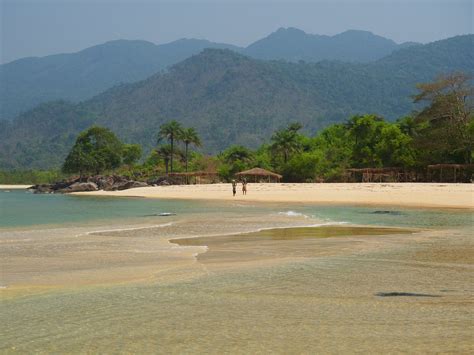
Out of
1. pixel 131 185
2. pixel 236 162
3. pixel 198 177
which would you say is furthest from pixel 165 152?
pixel 236 162

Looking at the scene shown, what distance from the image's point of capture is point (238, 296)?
29.5ft

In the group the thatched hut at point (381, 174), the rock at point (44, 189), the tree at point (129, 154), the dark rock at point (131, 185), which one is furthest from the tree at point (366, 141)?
the tree at point (129, 154)

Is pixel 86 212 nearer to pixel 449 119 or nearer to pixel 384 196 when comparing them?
pixel 384 196

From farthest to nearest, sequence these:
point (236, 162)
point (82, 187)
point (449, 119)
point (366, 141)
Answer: point (82, 187) < point (236, 162) < point (366, 141) < point (449, 119)

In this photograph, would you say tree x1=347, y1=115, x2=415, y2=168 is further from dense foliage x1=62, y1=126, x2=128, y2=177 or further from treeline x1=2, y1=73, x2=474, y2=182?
dense foliage x1=62, y1=126, x2=128, y2=177

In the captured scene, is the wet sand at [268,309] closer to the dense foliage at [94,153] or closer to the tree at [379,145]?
the tree at [379,145]

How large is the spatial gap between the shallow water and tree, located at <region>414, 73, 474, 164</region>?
5452 cm

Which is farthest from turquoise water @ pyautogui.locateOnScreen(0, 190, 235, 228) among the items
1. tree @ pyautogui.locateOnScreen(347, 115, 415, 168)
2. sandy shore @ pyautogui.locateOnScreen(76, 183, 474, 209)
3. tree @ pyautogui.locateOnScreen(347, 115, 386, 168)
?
tree @ pyautogui.locateOnScreen(347, 115, 386, 168)

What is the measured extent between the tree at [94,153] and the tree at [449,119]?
225 feet

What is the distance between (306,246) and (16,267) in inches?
288

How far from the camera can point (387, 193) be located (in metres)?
47.8

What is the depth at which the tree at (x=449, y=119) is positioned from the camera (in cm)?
6762

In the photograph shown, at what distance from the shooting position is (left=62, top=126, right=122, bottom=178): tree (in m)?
116

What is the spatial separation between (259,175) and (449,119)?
84.3 ft
